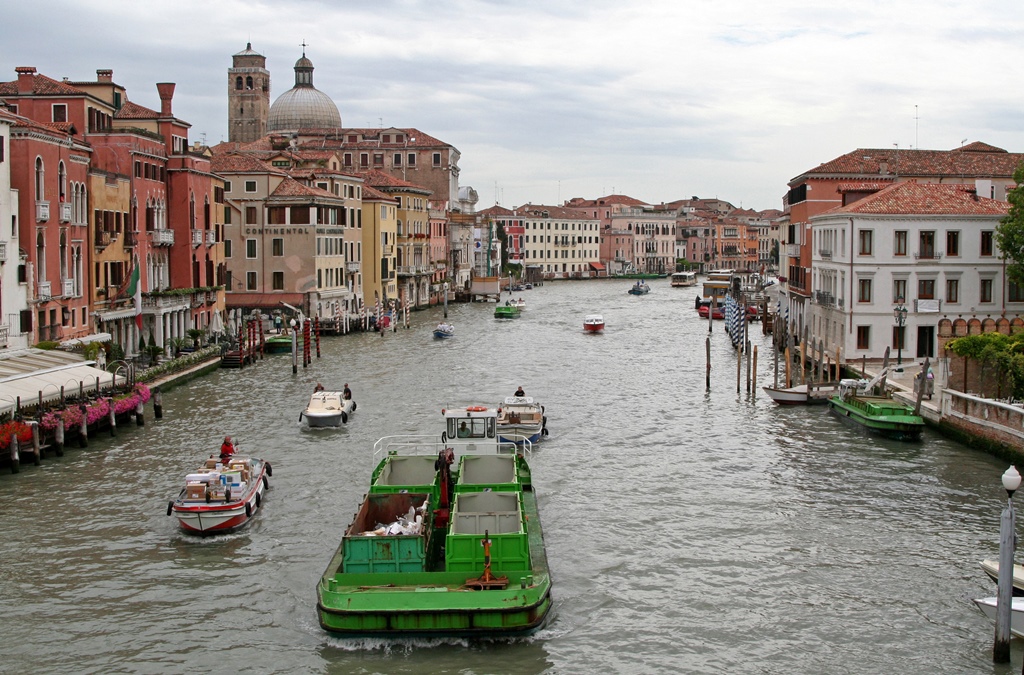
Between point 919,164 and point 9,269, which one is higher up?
point 919,164

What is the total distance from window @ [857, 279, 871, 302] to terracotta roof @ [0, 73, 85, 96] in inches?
866

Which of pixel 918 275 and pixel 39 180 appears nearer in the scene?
pixel 39 180

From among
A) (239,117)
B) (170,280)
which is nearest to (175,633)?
(170,280)

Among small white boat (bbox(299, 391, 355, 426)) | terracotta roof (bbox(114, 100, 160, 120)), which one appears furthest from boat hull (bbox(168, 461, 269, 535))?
terracotta roof (bbox(114, 100, 160, 120))

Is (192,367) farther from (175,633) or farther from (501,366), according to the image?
(175,633)

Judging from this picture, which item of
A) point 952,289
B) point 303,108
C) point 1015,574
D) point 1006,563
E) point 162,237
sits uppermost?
point 303,108

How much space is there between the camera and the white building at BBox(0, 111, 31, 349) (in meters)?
26.2

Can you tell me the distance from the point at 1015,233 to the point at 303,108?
208 feet

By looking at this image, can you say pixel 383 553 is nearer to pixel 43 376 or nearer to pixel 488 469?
pixel 488 469

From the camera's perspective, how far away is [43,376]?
912 inches

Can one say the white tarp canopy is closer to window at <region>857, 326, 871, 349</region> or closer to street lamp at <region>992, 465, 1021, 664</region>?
street lamp at <region>992, 465, 1021, 664</region>

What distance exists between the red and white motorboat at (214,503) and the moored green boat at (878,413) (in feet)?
40.7

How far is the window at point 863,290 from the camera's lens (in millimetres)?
30422

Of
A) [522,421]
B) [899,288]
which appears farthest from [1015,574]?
Answer: [899,288]
